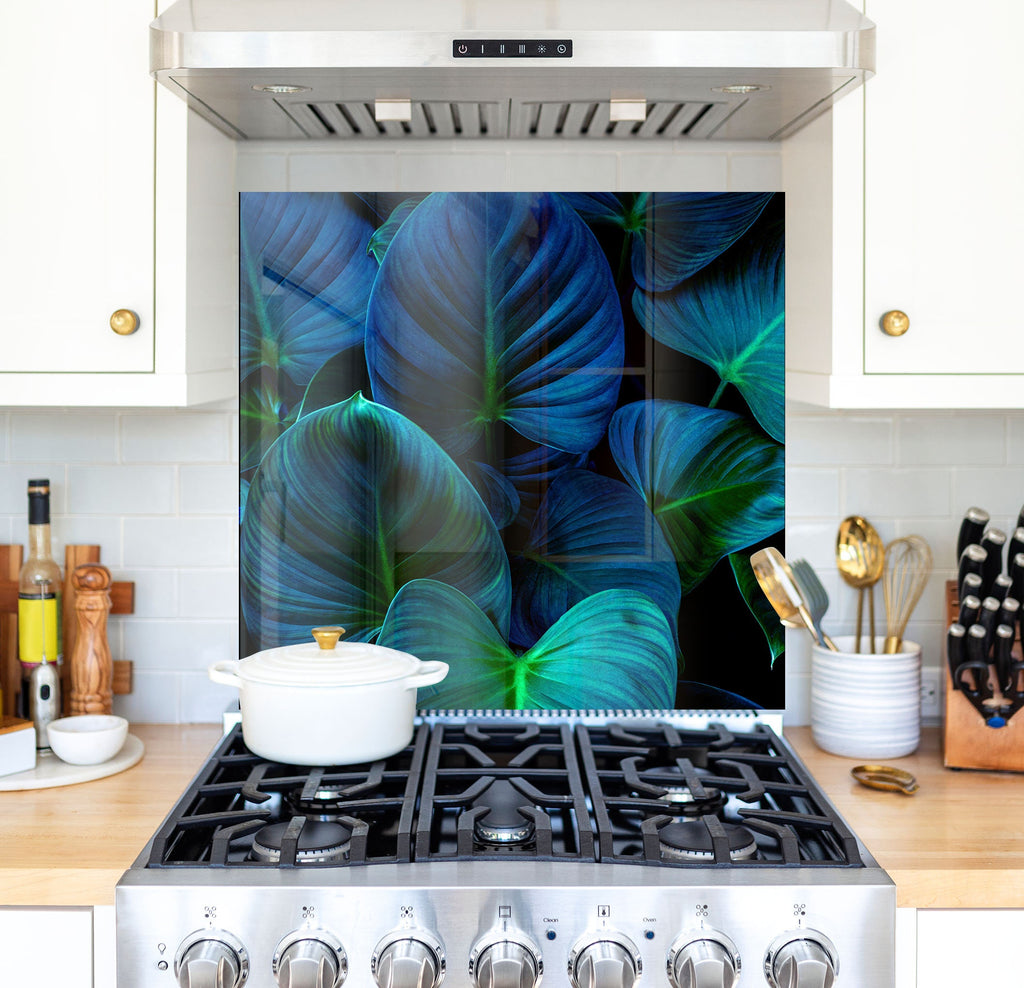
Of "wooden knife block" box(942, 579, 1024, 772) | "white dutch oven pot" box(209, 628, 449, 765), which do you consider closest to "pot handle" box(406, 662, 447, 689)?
"white dutch oven pot" box(209, 628, 449, 765)

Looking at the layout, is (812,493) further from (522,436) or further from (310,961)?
(310,961)

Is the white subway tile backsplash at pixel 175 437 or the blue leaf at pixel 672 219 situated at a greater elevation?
the blue leaf at pixel 672 219

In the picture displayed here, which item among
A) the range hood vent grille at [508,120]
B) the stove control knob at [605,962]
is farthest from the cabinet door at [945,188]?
the stove control knob at [605,962]

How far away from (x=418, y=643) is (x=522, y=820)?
1.94 ft

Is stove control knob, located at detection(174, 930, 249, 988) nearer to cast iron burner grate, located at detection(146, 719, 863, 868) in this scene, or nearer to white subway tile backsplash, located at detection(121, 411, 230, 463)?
cast iron burner grate, located at detection(146, 719, 863, 868)

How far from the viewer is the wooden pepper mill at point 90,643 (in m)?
2.05

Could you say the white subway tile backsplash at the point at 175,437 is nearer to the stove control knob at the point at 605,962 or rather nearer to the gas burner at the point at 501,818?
the gas burner at the point at 501,818

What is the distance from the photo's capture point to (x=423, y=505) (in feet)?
7.09

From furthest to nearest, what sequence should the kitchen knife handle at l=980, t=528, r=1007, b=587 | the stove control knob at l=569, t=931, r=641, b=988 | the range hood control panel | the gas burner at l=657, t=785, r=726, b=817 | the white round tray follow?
the kitchen knife handle at l=980, t=528, r=1007, b=587 → the white round tray → the gas burner at l=657, t=785, r=726, b=817 → the range hood control panel → the stove control knob at l=569, t=931, r=641, b=988

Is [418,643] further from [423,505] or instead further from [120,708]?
[120,708]

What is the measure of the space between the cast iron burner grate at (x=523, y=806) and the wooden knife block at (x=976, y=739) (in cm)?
26

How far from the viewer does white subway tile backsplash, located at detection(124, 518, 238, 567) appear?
2.19 m

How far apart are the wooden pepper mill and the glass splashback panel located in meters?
0.26

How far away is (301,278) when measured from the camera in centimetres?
213
